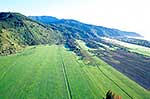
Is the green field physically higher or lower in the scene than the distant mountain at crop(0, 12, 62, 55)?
higher

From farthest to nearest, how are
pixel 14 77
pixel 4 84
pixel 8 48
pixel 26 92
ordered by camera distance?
pixel 8 48
pixel 14 77
pixel 4 84
pixel 26 92

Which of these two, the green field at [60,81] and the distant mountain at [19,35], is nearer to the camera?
the green field at [60,81]

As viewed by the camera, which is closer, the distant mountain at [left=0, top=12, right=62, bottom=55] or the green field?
the green field

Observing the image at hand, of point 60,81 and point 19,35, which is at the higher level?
point 60,81

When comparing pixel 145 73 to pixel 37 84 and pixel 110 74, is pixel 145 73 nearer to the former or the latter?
pixel 110 74

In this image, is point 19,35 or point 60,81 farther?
point 19,35

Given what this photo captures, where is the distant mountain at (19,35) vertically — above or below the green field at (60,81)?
below

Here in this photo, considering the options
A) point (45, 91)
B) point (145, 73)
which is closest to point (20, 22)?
point (145, 73)

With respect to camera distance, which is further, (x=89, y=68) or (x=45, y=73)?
(x=89, y=68)
